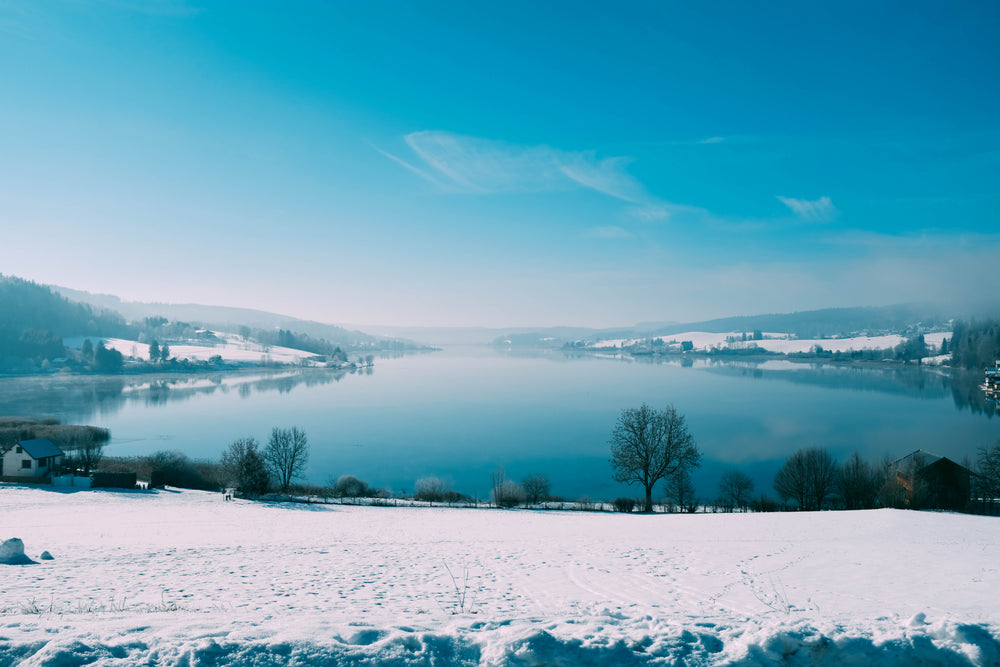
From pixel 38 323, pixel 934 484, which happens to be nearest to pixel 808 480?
pixel 934 484

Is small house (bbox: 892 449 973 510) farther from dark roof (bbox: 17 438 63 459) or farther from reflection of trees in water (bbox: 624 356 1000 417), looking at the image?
dark roof (bbox: 17 438 63 459)

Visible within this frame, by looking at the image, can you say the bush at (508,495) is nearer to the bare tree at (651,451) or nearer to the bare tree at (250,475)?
the bare tree at (651,451)

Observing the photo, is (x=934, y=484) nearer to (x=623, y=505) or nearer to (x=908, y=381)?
(x=623, y=505)

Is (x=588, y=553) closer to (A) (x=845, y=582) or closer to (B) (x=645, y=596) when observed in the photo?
(B) (x=645, y=596)

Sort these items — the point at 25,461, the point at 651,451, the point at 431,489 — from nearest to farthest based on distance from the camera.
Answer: the point at 651,451
the point at 431,489
the point at 25,461

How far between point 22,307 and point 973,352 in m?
203

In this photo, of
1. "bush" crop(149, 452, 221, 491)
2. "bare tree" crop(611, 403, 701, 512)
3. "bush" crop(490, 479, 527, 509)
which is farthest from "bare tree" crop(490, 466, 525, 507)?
"bush" crop(149, 452, 221, 491)

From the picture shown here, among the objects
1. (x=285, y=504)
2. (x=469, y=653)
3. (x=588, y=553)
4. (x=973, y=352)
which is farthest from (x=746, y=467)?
(x=973, y=352)

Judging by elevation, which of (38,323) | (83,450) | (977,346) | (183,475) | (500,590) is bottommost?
(183,475)

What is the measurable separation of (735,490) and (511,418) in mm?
23781

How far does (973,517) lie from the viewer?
17.0 meters

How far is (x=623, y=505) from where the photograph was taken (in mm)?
23156

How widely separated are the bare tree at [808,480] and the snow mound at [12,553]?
1080 inches

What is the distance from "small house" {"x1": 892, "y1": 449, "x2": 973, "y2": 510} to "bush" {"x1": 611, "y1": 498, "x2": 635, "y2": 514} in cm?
1090
